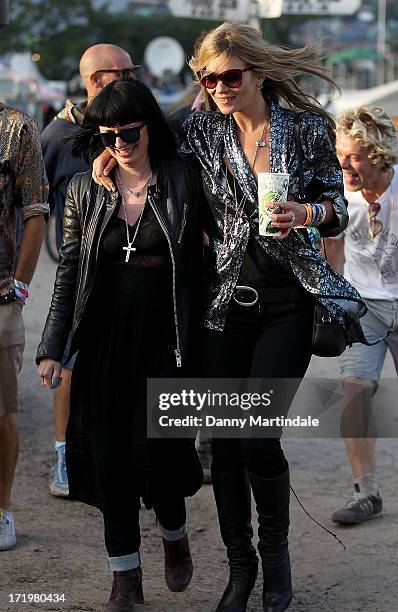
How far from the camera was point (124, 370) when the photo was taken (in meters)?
3.90

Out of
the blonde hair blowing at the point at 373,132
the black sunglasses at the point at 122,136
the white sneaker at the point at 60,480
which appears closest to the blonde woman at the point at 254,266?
the black sunglasses at the point at 122,136

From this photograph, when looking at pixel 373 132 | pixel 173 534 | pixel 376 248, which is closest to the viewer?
pixel 173 534

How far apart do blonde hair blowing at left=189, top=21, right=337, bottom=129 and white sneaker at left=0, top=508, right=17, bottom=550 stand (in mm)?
1944

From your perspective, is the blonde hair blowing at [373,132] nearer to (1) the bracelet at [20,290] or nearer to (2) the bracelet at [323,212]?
(2) the bracelet at [323,212]

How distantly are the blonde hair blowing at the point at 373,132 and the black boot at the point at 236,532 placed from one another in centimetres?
177

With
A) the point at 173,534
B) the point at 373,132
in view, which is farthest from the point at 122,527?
the point at 373,132

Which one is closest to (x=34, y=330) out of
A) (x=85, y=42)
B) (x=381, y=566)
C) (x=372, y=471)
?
(x=372, y=471)

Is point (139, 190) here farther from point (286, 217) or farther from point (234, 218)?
point (286, 217)

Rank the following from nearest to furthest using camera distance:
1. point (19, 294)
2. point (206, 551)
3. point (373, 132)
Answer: point (19, 294) → point (206, 551) → point (373, 132)

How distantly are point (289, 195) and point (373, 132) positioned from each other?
1.37 m

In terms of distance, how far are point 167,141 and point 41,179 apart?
90 centimetres

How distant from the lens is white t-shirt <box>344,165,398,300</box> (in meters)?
5.11

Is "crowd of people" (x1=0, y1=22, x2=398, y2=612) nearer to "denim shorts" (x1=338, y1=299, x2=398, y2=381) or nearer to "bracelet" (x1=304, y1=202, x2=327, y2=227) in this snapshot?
"bracelet" (x1=304, y1=202, x2=327, y2=227)

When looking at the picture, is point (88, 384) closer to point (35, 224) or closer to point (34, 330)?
point (35, 224)
